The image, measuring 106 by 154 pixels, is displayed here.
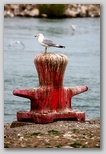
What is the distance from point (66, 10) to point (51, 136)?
3.00ft

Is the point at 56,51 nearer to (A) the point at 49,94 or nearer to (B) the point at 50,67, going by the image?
(B) the point at 50,67

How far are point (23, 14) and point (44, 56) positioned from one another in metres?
0.37

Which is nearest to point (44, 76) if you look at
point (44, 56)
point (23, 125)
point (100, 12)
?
point (44, 56)

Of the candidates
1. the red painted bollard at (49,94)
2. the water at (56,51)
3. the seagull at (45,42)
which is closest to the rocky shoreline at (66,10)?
the water at (56,51)

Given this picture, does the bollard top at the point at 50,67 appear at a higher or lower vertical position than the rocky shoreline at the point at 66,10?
lower

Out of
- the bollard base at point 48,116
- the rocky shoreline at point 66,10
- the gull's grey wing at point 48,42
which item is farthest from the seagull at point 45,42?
the bollard base at point 48,116

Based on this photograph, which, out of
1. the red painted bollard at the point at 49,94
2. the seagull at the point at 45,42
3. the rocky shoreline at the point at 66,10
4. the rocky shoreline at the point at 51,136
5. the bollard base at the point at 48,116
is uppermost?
the rocky shoreline at the point at 66,10

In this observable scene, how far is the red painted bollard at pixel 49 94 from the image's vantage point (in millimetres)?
3391

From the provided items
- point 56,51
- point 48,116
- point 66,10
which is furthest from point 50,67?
point 66,10

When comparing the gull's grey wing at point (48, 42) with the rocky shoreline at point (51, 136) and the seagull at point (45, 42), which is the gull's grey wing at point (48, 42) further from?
the rocky shoreline at point (51, 136)

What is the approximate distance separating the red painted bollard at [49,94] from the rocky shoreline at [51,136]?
0.06 metres

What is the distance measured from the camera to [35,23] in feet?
11.7

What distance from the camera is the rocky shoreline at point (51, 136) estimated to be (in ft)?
11.0

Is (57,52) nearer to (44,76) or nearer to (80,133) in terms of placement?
(44,76)
